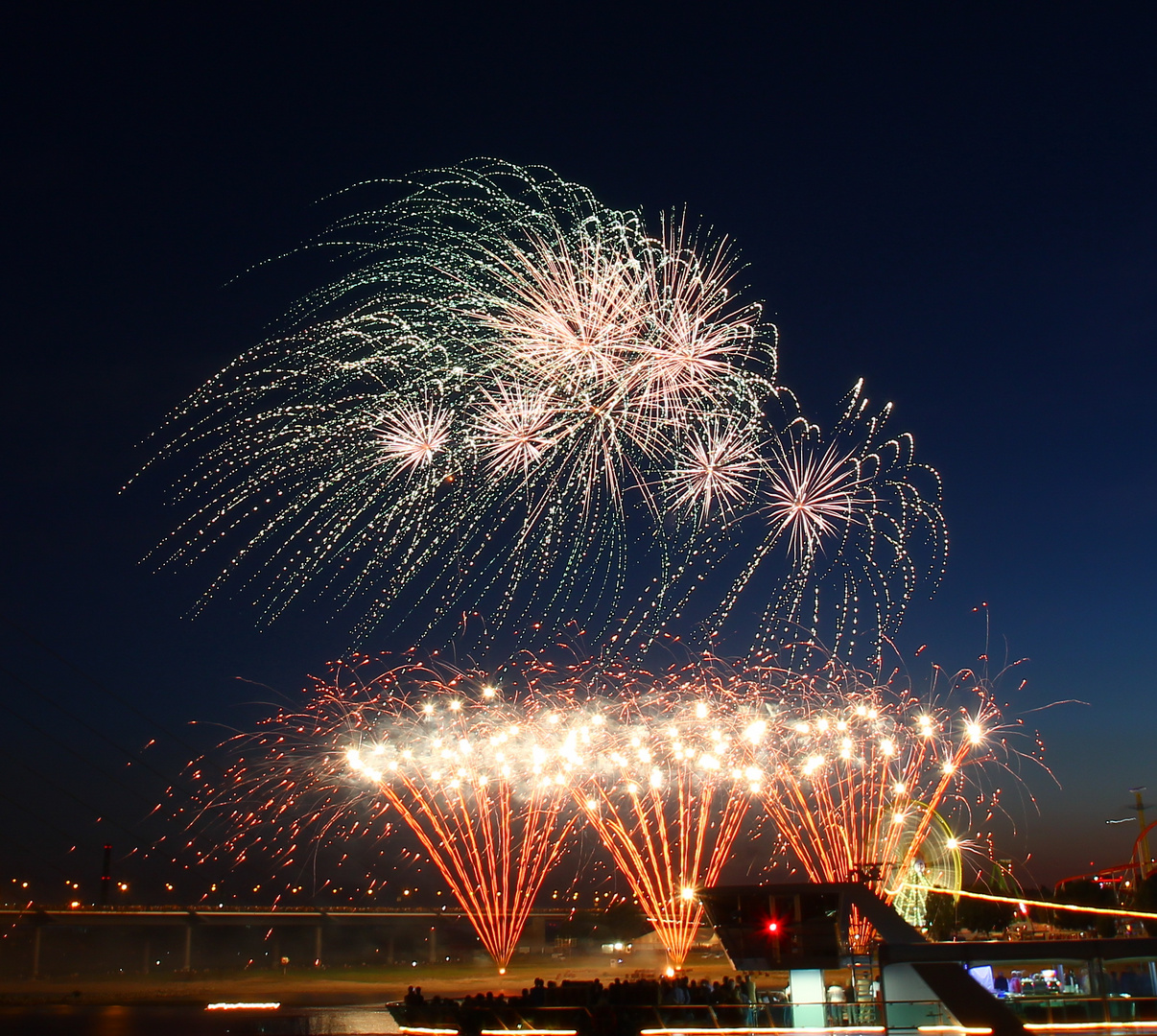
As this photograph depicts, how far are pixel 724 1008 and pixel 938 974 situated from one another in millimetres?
5231

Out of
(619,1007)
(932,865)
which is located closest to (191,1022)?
(619,1007)

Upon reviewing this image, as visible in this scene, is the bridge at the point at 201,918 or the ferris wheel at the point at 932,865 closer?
the ferris wheel at the point at 932,865

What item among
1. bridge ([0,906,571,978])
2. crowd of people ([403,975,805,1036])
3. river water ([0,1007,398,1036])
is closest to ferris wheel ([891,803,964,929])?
crowd of people ([403,975,805,1036])

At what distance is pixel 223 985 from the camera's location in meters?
77.0

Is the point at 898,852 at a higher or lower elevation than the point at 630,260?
lower

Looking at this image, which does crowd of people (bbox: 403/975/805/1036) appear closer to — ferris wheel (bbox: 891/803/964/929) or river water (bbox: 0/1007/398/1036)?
river water (bbox: 0/1007/398/1036)

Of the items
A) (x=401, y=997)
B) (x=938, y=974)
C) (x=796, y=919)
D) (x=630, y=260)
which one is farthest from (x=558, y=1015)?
(x=401, y=997)

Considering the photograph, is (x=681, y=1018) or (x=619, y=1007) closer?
(x=681, y=1018)

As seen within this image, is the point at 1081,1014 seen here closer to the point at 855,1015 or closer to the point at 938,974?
the point at 938,974

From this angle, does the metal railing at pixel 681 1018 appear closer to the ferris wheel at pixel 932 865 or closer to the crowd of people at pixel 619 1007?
the crowd of people at pixel 619 1007

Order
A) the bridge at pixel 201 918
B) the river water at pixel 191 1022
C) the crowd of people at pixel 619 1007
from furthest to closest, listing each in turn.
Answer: the bridge at pixel 201 918 → the river water at pixel 191 1022 → the crowd of people at pixel 619 1007

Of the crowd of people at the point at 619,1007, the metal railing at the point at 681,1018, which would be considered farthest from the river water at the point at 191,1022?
the crowd of people at the point at 619,1007

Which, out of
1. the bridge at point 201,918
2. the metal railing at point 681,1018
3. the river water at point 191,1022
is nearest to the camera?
the metal railing at point 681,1018

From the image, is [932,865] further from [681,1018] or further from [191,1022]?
[191,1022]
